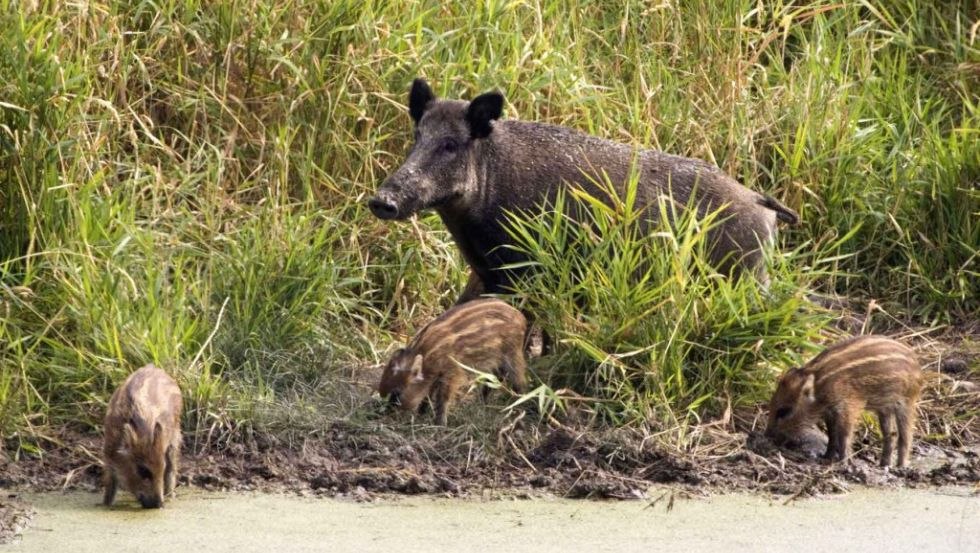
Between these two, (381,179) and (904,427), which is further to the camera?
(381,179)

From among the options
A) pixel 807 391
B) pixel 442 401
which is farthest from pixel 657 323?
pixel 442 401

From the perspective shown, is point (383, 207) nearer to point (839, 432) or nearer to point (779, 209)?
point (779, 209)

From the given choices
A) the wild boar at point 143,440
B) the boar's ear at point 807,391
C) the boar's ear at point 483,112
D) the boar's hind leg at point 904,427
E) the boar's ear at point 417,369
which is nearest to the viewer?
the wild boar at point 143,440

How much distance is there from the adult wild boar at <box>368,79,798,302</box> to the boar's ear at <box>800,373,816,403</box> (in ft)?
3.33

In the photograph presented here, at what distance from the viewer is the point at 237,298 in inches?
296

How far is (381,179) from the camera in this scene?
873 cm

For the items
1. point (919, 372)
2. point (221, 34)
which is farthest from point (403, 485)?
point (221, 34)

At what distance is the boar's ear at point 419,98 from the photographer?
8.02 meters

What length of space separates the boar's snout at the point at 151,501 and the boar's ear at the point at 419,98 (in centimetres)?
248

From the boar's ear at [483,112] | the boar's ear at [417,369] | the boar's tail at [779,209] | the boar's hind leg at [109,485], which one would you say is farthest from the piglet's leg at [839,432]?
the boar's hind leg at [109,485]

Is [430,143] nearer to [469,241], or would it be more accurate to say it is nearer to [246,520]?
[469,241]

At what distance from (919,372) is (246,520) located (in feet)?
8.78

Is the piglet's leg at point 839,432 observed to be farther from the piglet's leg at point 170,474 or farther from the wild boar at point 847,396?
the piglet's leg at point 170,474

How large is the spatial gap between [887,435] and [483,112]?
7.44 feet
